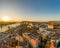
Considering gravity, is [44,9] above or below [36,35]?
above

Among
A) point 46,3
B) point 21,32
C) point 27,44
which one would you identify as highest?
point 46,3

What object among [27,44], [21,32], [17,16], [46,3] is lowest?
[27,44]

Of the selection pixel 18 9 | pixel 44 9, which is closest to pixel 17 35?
pixel 18 9

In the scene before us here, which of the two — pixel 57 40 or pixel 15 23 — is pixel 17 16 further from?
pixel 57 40

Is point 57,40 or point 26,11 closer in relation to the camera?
point 57,40

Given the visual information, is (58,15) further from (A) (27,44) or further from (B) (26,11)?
(A) (27,44)

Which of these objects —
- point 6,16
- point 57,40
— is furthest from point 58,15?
point 6,16
